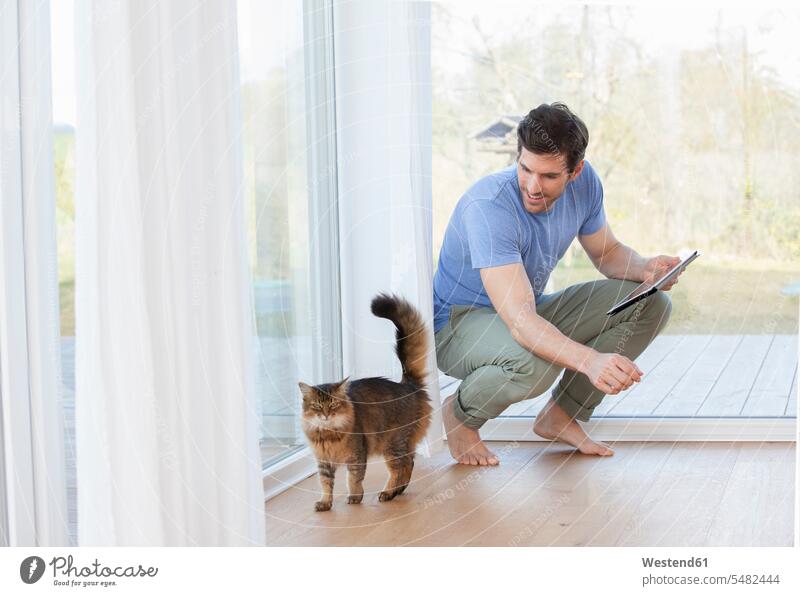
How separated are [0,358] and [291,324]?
961 mm

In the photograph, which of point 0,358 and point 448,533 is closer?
point 0,358

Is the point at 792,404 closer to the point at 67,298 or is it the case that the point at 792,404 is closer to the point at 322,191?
the point at 322,191

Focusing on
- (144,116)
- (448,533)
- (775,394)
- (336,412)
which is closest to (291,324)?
(336,412)

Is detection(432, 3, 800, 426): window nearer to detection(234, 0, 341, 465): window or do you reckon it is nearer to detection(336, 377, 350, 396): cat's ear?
detection(234, 0, 341, 465): window

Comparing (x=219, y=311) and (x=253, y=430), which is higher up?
(x=219, y=311)

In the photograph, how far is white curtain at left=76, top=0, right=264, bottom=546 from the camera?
1220 mm

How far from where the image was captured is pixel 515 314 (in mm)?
2018

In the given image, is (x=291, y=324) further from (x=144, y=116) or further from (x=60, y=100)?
(x=144, y=116)

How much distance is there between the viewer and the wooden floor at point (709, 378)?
262cm

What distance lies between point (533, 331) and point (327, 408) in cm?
46

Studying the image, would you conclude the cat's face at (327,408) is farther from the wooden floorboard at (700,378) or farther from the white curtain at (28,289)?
the wooden floorboard at (700,378)
